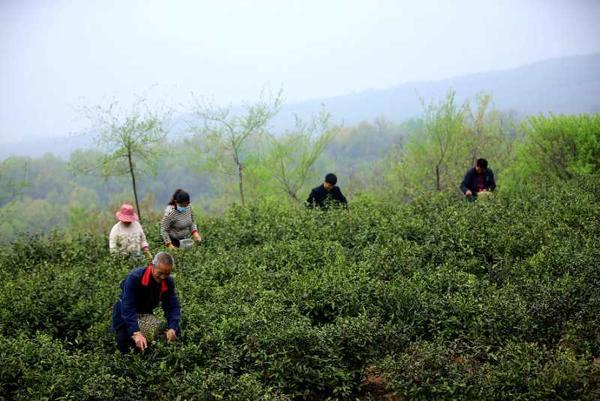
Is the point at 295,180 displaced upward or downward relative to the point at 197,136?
downward

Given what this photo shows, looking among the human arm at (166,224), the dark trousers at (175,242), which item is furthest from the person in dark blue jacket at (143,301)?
the dark trousers at (175,242)

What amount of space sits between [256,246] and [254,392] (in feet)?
18.5

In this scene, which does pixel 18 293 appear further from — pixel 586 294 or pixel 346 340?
pixel 586 294

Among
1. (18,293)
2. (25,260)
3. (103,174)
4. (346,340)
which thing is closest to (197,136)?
(103,174)

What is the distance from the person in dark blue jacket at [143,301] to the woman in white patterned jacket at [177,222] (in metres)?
4.05

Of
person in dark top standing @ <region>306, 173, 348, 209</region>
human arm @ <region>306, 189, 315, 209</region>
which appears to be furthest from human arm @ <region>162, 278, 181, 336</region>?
human arm @ <region>306, 189, 315, 209</region>

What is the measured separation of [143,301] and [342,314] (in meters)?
2.75

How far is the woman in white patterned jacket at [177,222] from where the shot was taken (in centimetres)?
1046

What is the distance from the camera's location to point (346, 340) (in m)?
7.00

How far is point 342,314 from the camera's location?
26.3 ft

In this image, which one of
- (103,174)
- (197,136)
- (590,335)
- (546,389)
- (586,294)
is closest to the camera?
(546,389)

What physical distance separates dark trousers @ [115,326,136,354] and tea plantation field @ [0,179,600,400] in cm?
12

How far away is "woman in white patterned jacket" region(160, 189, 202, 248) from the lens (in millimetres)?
10461

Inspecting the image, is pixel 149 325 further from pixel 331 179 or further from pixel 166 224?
pixel 331 179
